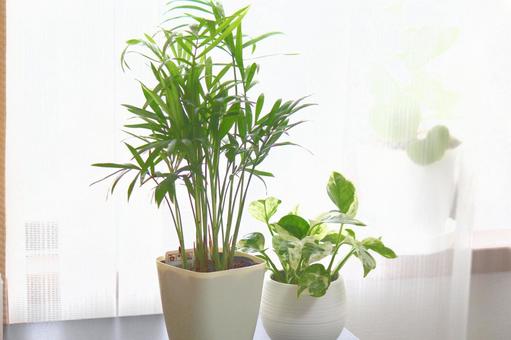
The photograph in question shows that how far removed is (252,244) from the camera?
1.64m

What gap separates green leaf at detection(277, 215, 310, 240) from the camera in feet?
5.36

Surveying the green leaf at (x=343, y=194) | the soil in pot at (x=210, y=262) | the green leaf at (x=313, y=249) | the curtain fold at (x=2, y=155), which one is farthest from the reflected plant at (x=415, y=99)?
the curtain fold at (x=2, y=155)

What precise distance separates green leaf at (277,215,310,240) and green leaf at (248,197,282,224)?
56 mm

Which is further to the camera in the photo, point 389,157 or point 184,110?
point 389,157

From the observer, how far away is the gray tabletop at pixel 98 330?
1687mm

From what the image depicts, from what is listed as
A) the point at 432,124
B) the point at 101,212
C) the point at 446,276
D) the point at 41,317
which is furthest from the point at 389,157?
the point at 41,317

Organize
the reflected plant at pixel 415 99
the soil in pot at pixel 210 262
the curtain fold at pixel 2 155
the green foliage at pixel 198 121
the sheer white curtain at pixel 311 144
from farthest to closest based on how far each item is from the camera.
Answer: the reflected plant at pixel 415 99
the sheer white curtain at pixel 311 144
the curtain fold at pixel 2 155
the soil in pot at pixel 210 262
the green foliage at pixel 198 121

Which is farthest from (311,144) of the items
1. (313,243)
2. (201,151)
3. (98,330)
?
(98,330)

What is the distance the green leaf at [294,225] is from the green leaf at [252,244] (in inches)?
2.2

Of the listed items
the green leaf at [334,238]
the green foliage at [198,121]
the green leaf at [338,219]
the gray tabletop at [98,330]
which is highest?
the green foliage at [198,121]

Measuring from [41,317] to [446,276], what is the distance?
1086mm

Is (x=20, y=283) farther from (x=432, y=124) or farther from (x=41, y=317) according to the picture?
(x=432, y=124)

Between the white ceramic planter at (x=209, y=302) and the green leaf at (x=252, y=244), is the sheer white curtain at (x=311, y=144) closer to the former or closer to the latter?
the green leaf at (x=252, y=244)

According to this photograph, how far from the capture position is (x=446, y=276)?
2139mm
